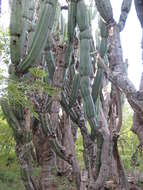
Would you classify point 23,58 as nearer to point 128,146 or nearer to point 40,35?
point 40,35

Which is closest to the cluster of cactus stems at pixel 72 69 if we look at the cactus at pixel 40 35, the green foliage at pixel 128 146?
the cactus at pixel 40 35

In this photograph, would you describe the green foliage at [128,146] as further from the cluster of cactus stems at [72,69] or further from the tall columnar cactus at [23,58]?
the tall columnar cactus at [23,58]

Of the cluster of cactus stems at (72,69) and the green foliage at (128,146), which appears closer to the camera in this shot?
the cluster of cactus stems at (72,69)

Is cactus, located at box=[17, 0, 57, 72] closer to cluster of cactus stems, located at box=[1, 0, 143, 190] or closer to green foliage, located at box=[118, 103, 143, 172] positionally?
cluster of cactus stems, located at box=[1, 0, 143, 190]

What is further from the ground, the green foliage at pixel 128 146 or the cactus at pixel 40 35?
the cactus at pixel 40 35

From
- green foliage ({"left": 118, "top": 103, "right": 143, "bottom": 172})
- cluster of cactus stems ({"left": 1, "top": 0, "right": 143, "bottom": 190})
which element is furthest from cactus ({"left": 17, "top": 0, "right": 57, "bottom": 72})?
green foliage ({"left": 118, "top": 103, "right": 143, "bottom": 172})

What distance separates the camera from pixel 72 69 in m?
6.32

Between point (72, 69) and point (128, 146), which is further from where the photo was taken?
point (128, 146)

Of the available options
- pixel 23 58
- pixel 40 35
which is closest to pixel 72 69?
pixel 23 58

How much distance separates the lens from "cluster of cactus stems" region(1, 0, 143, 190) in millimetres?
4422

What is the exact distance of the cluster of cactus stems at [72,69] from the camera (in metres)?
4.42

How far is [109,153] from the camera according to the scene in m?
5.41

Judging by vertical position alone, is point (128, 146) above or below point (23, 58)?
below

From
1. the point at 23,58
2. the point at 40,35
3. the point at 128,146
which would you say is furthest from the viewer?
the point at 128,146
